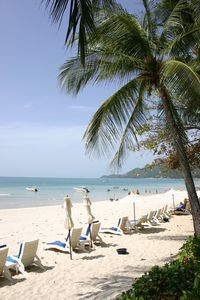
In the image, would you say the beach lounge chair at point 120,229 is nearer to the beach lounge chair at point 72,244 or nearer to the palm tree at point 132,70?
the beach lounge chair at point 72,244

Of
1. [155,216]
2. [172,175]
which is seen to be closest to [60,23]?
[172,175]

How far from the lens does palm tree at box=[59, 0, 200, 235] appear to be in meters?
6.48

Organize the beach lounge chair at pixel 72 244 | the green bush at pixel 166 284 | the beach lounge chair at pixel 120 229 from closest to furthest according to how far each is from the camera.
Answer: the green bush at pixel 166 284 < the beach lounge chair at pixel 72 244 < the beach lounge chair at pixel 120 229

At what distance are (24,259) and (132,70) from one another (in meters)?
5.34

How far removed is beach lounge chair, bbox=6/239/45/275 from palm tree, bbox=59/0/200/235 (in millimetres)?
2811

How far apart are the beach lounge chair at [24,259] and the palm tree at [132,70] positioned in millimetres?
2811

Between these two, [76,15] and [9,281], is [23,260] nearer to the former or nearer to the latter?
[9,281]

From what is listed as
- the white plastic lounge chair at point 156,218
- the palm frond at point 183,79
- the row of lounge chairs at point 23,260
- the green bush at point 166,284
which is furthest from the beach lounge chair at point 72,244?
the white plastic lounge chair at point 156,218

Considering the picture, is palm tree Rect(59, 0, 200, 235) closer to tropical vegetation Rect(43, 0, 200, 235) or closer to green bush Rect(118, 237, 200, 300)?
tropical vegetation Rect(43, 0, 200, 235)

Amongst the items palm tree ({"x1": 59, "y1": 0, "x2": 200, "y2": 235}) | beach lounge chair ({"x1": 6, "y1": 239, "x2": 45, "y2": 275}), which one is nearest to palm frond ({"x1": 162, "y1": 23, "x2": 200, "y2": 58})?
palm tree ({"x1": 59, "y1": 0, "x2": 200, "y2": 235})

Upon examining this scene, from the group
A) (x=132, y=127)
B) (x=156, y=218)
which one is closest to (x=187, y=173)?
(x=132, y=127)

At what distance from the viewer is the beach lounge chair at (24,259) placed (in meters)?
6.37

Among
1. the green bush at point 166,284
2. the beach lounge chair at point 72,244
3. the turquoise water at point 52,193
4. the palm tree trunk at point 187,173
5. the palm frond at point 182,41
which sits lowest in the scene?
the turquoise water at point 52,193

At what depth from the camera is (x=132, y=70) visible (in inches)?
281
